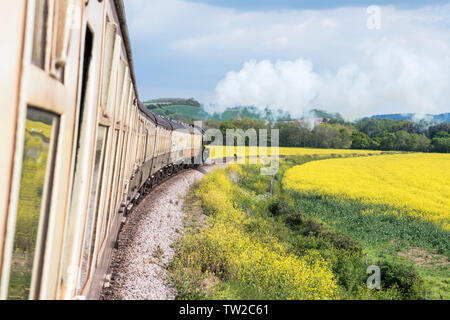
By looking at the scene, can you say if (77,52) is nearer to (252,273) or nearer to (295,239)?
(252,273)

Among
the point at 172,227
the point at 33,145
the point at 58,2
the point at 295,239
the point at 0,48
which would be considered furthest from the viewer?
the point at 295,239

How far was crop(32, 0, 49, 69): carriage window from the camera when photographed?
129 cm

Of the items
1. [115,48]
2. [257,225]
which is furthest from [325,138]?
[115,48]

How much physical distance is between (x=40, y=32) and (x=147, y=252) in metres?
7.10

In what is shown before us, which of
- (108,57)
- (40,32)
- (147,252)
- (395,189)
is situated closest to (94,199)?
(108,57)

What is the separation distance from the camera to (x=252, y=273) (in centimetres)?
770

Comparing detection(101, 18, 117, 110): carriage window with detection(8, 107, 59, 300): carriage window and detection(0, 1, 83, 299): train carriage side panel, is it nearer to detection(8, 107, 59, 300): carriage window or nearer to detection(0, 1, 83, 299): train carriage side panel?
detection(0, 1, 83, 299): train carriage side panel

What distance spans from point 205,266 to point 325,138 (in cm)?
7415

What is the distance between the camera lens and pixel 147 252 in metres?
7.92

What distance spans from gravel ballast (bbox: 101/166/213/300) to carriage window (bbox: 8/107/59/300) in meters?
4.29

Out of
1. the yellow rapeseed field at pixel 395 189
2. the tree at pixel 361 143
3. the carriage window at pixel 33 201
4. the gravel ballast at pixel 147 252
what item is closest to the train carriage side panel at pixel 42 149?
the carriage window at pixel 33 201

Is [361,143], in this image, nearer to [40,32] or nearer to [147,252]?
[147,252]

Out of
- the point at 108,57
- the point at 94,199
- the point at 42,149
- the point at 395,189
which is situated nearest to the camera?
the point at 42,149

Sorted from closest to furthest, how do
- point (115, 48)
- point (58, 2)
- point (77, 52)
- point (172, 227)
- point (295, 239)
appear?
point (58, 2), point (77, 52), point (115, 48), point (172, 227), point (295, 239)
